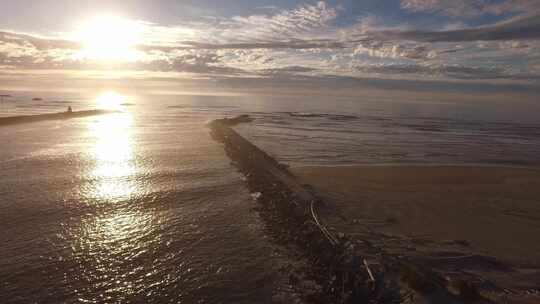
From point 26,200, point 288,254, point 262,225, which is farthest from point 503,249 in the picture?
point 26,200

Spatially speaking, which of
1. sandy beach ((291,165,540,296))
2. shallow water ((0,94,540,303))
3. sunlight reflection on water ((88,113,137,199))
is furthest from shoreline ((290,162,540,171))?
sunlight reflection on water ((88,113,137,199))

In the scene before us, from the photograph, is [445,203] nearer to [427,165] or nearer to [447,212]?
[447,212]

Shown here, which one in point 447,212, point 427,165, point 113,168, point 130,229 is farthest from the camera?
point 427,165

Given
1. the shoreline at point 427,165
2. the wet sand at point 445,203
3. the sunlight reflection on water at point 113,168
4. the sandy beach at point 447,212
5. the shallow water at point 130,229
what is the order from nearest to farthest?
1. the shallow water at point 130,229
2. the sandy beach at point 447,212
3. the wet sand at point 445,203
4. the sunlight reflection on water at point 113,168
5. the shoreline at point 427,165

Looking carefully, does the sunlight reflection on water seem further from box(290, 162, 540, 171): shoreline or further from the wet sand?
box(290, 162, 540, 171): shoreline

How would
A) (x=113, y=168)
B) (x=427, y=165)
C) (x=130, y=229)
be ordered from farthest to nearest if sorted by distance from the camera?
(x=427, y=165), (x=113, y=168), (x=130, y=229)

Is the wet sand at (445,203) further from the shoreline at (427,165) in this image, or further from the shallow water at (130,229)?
the shallow water at (130,229)

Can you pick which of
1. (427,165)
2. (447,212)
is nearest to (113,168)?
(447,212)

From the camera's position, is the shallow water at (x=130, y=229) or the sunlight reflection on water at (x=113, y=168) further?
the sunlight reflection on water at (x=113, y=168)

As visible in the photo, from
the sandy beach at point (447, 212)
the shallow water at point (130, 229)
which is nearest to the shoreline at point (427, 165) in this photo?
the sandy beach at point (447, 212)

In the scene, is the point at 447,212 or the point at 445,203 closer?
the point at 447,212
